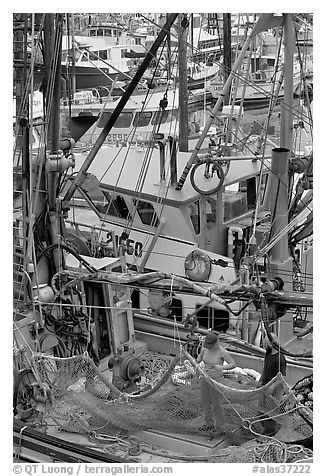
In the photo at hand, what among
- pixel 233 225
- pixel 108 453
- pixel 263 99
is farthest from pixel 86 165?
pixel 263 99

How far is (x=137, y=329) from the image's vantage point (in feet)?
37.1

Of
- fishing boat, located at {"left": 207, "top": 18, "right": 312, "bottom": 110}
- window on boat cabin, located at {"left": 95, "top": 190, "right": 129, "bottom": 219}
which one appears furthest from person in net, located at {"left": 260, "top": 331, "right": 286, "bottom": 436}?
fishing boat, located at {"left": 207, "top": 18, "right": 312, "bottom": 110}

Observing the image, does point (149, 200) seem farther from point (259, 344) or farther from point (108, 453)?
point (108, 453)

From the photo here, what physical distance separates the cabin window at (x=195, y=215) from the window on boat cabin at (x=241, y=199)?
744 millimetres

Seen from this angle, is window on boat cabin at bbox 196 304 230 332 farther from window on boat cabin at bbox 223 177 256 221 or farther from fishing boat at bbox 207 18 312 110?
fishing boat at bbox 207 18 312 110

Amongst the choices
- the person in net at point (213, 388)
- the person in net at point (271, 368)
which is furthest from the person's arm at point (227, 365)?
the person in net at point (271, 368)

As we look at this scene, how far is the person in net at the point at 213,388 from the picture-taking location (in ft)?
29.0

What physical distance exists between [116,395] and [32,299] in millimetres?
1465

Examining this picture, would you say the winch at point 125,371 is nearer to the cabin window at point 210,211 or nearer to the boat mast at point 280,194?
the boat mast at point 280,194

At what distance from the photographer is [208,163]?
13.5 meters

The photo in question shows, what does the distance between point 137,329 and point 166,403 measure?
233 centimetres

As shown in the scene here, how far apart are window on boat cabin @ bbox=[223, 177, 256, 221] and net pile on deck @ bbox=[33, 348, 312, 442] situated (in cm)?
522

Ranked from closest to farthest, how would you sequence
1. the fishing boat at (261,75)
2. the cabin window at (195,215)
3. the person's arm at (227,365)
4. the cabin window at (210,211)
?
the person's arm at (227,365) < the cabin window at (195,215) < the cabin window at (210,211) < the fishing boat at (261,75)

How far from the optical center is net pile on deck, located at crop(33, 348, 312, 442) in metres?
8.61
